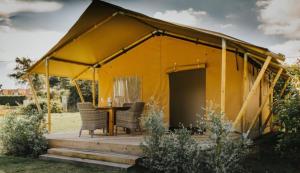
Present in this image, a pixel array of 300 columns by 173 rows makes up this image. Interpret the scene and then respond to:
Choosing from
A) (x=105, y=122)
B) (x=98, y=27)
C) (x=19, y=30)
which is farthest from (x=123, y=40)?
(x=19, y=30)

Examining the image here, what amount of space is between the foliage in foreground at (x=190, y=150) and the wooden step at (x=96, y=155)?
1.34 feet

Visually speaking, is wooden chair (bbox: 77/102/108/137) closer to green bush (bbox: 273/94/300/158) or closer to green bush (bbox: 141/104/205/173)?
green bush (bbox: 141/104/205/173)

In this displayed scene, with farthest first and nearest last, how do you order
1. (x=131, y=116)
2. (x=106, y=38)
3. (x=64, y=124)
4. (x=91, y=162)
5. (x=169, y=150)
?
1. (x=64, y=124)
2. (x=106, y=38)
3. (x=131, y=116)
4. (x=91, y=162)
5. (x=169, y=150)


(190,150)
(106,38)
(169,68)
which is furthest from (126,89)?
(190,150)

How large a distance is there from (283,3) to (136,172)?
1180 cm

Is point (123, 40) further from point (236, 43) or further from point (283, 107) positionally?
point (283, 107)

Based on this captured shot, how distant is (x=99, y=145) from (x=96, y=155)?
0.40 metres

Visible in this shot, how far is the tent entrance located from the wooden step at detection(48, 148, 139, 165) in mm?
4551

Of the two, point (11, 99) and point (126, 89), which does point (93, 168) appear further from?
point (11, 99)

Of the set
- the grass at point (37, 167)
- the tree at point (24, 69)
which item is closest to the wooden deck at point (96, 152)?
the grass at point (37, 167)

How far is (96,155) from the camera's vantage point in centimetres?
609

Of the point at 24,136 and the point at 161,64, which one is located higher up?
the point at 161,64

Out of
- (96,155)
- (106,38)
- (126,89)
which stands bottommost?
(96,155)

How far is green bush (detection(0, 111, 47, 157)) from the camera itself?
6945mm
